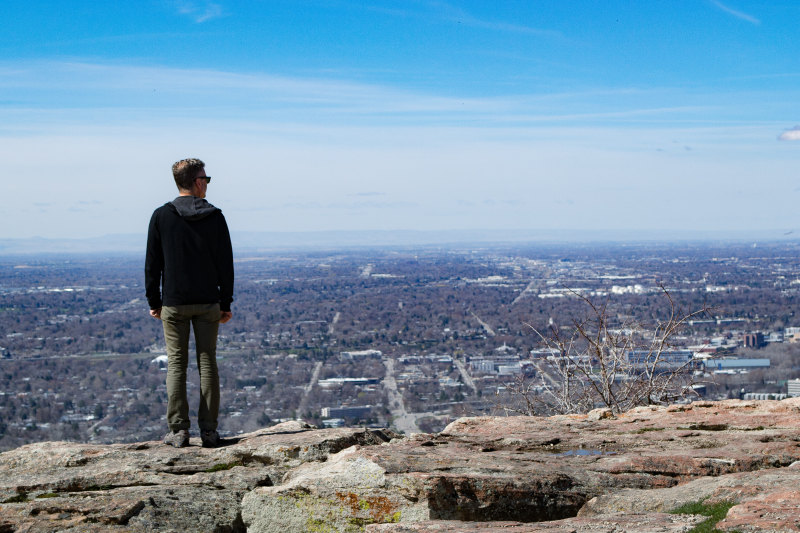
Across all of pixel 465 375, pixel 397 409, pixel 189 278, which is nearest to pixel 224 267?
pixel 189 278

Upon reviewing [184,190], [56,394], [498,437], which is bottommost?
[56,394]

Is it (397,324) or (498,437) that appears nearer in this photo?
(498,437)

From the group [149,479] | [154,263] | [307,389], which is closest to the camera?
[149,479]

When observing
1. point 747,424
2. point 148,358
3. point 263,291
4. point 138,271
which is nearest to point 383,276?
point 263,291

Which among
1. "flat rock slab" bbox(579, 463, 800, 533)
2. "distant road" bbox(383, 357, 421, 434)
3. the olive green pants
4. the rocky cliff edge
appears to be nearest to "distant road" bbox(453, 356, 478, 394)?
"distant road" bbox(383, 357, 421, 434)

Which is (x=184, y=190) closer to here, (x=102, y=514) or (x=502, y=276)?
(x=102, y=514)

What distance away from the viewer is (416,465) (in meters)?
5.69

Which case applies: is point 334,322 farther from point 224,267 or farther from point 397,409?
point 224,267

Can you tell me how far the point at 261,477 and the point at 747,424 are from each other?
449cm

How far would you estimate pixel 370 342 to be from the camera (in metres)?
55.0

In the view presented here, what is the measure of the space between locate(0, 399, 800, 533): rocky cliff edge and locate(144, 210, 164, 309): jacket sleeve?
4.28 ft

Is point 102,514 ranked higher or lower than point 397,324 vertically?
higher

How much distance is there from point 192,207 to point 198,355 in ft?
4.14

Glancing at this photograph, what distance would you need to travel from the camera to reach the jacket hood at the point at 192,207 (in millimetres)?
6547
